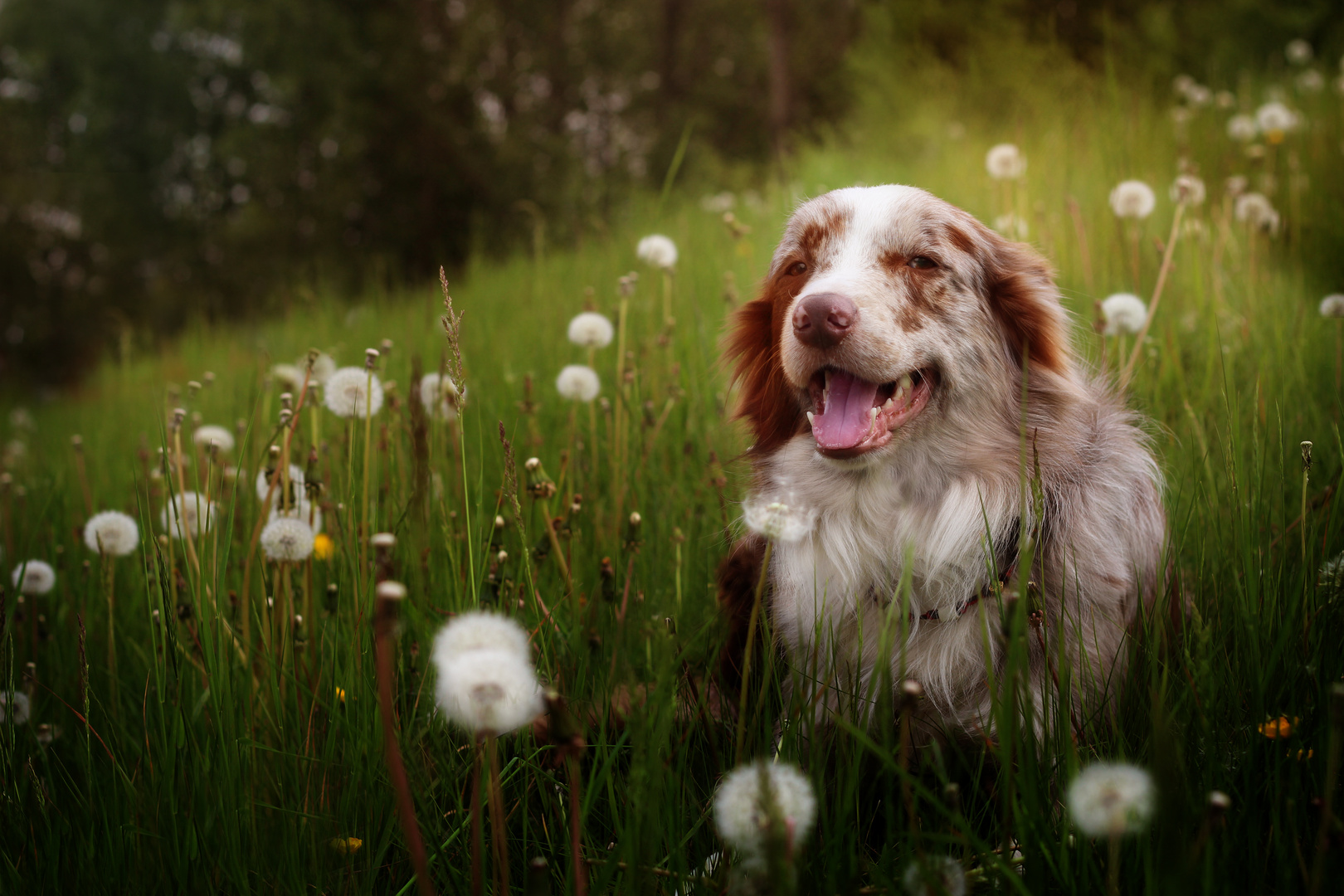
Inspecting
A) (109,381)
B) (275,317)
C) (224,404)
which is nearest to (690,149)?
(275,317)

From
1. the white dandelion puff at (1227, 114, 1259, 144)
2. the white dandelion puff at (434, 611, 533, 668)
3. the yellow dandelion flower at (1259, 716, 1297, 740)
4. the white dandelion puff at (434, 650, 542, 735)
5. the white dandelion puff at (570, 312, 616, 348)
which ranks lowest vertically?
the yellow dandelion flower at (1259, 716, 1297, 740)

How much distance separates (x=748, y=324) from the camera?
255cm

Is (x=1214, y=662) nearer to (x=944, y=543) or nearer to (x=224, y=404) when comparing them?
Result: (x=944, y=543)

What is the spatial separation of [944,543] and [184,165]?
2763 cm

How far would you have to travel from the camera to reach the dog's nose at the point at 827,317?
1.96 meters

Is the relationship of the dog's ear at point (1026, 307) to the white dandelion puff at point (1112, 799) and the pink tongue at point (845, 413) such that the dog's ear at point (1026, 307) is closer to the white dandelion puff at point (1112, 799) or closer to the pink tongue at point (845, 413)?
the pink tongue at point (845, 413)

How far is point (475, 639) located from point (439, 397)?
1.56 metres

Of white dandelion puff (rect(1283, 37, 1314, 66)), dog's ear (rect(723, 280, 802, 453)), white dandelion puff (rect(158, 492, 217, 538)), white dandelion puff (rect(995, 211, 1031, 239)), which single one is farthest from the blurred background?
dog's ear (rect(723, 280, 802, 453))

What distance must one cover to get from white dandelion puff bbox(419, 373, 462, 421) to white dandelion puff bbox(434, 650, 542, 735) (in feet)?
5.21

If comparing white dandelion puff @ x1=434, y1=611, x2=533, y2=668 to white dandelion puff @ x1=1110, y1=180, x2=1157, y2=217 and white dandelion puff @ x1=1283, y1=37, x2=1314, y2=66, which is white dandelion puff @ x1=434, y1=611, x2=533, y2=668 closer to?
white dandelion puff @ x1=1110, y1=180, x2=1157, y2=217

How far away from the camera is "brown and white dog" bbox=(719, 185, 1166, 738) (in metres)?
1.96

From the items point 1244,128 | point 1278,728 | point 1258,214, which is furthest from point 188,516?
point 1244,128

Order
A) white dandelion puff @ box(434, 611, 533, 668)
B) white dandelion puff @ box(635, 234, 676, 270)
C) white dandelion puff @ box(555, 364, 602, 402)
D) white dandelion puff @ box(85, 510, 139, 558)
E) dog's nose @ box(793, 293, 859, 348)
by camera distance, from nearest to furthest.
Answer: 1. white dandelion puff @ box(434, 611, 533, 668)
2. dog's nose @ box(793, 293, 859, 348)
3. white dandelion puff @ box(85, 510, 139, 558)
4. white dandelion puff @ box(555, 364, 602, 402)
5. white dandelion puff @ box(635, 234, 676, 270)

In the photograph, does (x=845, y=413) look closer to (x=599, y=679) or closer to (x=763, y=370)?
(x=763, y=370)
